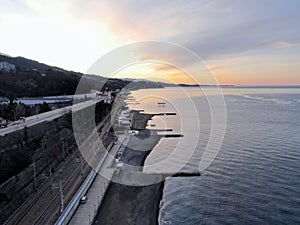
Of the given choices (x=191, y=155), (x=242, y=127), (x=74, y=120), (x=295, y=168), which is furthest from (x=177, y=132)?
(x=295, y=168)

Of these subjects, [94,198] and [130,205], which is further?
[130,205]

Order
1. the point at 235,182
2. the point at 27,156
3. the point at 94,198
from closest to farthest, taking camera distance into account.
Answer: the point at 94,198
the point at 27,156
the point at 235,182

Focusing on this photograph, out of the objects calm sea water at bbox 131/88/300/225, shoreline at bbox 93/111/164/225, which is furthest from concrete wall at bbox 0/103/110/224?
calm sea water at bbox 131/88/300/225

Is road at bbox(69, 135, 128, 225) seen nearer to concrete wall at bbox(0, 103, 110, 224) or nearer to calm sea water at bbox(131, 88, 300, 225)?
concrete wall at bbox(0, 103, 110, 224)

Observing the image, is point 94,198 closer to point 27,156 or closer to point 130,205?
point 130,205

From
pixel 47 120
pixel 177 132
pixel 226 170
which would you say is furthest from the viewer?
pixel 177 132

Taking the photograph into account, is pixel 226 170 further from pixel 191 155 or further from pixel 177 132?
pixel 177 132

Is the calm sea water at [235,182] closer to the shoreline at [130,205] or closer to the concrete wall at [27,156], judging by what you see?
the shoreline at [130,205]

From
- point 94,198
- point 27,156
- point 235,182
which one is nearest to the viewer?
point 94,198

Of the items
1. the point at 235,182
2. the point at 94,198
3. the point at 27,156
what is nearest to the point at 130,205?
the point at 94,198

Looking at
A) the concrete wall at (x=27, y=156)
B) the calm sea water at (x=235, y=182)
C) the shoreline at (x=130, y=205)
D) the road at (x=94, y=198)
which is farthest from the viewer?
the calm sea water at (x=235, y=182)

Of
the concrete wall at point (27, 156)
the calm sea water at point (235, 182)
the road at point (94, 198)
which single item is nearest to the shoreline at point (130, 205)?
the road at point (94, 198)
